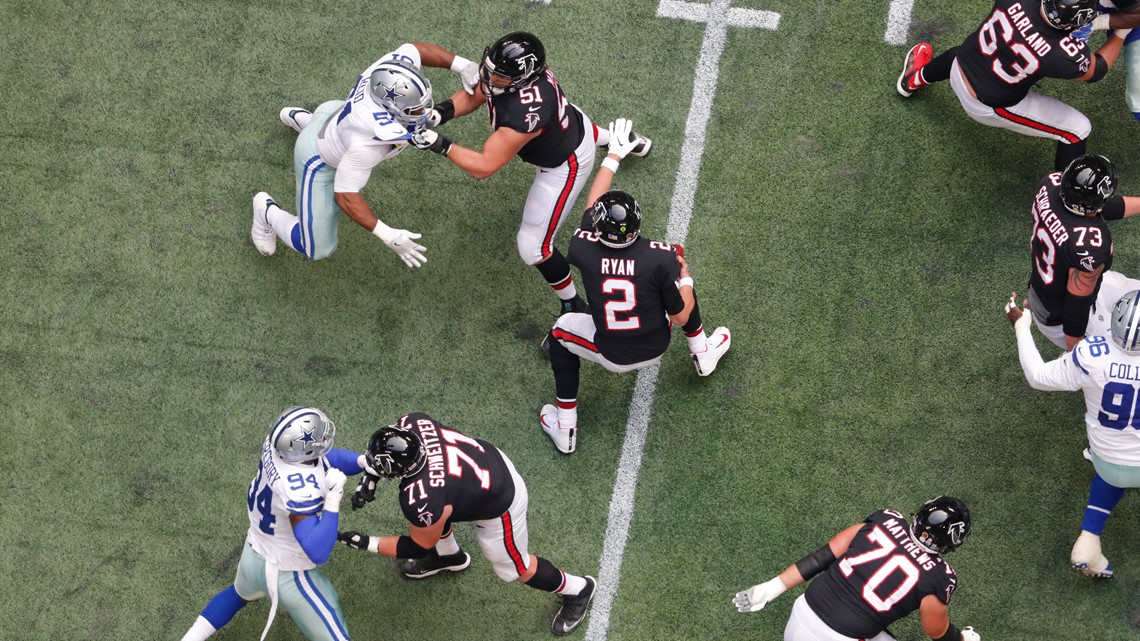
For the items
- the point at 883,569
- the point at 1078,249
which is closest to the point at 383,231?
the point at 883,569

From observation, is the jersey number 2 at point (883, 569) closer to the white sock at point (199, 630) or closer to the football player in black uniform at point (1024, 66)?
the football player in black uniform at point (1024, 66)

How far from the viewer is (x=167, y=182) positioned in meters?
7.40

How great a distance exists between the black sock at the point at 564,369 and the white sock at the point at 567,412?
1.4 inches

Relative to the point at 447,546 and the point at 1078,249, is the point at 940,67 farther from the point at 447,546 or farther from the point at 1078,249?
the point at 447,546

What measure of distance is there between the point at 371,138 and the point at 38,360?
2541mm

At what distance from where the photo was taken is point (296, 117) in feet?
23.9

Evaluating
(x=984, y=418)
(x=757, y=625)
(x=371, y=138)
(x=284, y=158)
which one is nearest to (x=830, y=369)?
(x=984, y=418)

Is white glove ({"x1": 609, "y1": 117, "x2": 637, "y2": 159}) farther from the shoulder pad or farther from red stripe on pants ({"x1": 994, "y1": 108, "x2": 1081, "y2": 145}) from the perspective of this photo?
red stripe on pants ({"x1": 994, "y1": 108, "x2": 1081, "y2": 145})

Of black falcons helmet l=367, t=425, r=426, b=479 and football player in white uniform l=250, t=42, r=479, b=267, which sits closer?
black falcons helmet l=367, t=425, r=426, b=479

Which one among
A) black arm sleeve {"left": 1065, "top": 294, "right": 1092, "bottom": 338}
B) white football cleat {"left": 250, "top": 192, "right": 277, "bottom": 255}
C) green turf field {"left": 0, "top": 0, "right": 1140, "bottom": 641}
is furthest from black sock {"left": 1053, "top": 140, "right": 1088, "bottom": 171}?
white football cleat {"left": 250, "top": 192, "right": 277, "bottom": 255}

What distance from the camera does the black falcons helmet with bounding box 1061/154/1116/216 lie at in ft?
A: 19.2

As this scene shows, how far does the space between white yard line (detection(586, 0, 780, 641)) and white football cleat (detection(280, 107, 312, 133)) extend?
229 centimetres

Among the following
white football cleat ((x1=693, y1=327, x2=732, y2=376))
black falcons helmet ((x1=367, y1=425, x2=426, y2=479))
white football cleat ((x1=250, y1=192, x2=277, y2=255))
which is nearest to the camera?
black falcons helmet ((x1=367, y1=425, x2=426, y2=479))

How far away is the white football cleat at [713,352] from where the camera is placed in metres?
6.72
